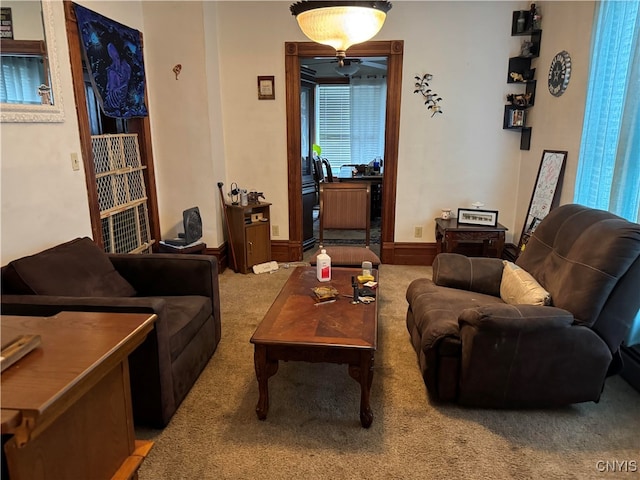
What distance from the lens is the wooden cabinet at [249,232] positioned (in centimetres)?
431

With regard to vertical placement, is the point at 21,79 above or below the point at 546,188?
above

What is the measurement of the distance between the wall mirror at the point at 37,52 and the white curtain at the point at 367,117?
5505 mm

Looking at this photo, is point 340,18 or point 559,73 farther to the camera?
point 559,73

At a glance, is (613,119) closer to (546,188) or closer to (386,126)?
(546,188)

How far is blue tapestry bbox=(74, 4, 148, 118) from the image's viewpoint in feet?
9.87

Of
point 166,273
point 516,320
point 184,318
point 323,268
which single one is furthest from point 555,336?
point 166,273

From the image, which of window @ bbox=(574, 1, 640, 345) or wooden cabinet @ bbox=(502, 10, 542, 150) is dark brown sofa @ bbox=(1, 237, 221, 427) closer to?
window @ bbox=(574, 1, 640, 345)

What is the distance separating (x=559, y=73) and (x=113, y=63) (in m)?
3.47

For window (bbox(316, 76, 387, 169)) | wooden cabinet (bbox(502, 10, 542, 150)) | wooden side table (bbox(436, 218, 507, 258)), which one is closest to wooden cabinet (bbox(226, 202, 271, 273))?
wooden side table (bbox(436, 218, 507, 258))

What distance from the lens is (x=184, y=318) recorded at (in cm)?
237

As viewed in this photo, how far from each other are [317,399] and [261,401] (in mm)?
332

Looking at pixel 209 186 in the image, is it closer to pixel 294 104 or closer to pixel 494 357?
pixel 294 104

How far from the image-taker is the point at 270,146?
14.9 feet

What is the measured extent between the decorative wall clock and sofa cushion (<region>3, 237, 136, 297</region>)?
3.46 m
